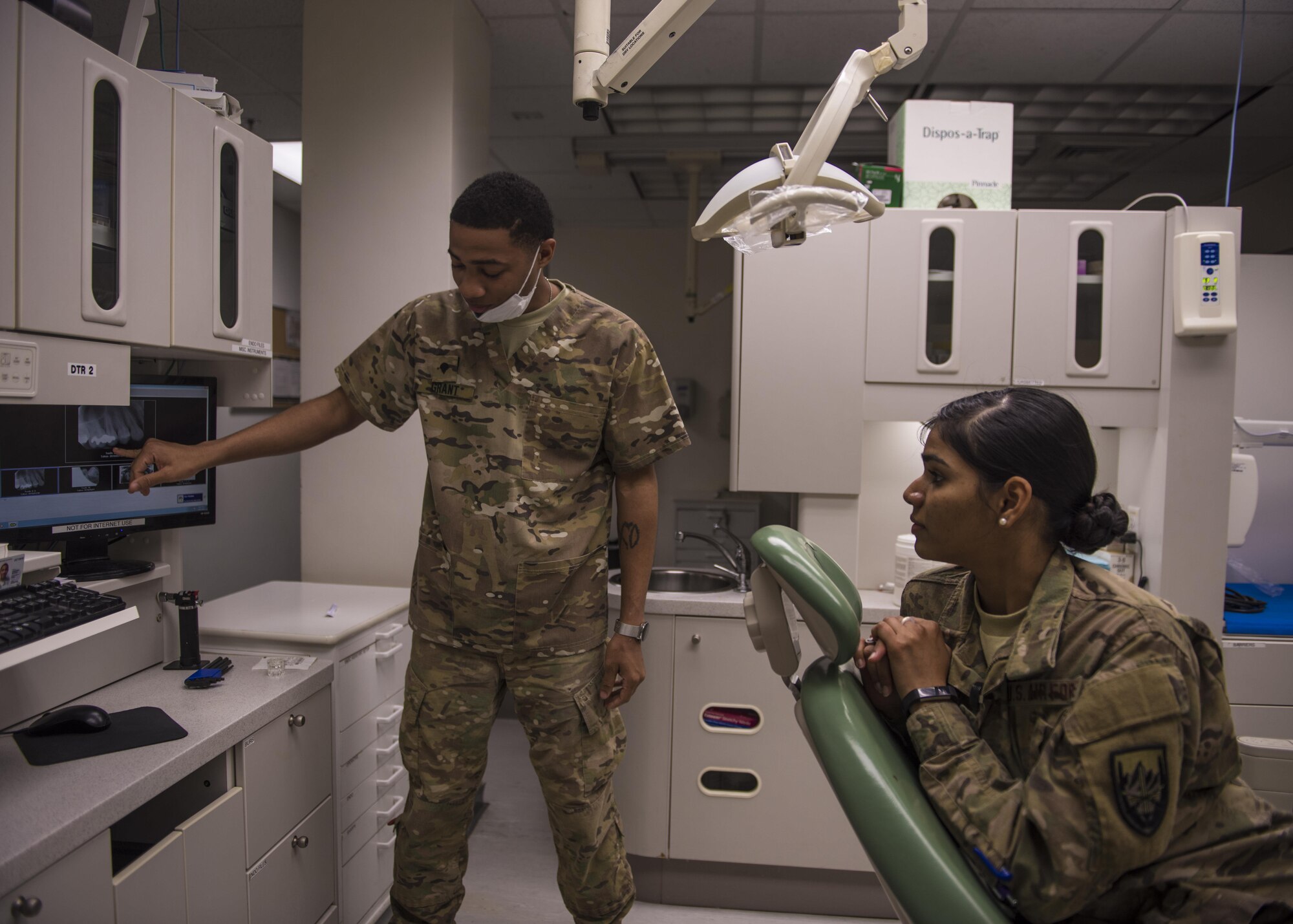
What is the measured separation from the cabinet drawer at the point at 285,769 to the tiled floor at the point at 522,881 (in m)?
0.63

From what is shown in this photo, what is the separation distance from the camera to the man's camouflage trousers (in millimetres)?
1582

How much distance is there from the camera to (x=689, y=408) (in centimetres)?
489

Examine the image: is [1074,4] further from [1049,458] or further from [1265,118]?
[1049,458]

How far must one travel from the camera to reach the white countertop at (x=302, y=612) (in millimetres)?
1814

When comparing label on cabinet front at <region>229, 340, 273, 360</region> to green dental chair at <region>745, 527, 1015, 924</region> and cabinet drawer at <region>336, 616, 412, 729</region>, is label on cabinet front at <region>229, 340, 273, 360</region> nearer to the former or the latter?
cabinet drawer at <region>336, 616, 412, 729</region>

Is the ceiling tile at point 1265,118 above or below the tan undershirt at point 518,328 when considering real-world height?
above

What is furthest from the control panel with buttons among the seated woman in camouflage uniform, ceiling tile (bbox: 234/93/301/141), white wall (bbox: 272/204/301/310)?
white wall (bbox: 272/204/301/310)

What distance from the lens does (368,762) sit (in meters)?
1.96

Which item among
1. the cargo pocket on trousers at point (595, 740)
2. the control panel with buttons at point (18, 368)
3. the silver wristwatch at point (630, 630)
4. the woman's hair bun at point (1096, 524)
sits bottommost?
the cargo pocket on trousers at point (595, 740)

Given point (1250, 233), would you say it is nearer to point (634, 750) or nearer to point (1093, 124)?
point (1093, 124)

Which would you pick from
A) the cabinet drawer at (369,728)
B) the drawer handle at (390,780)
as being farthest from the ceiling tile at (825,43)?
the drawer handle at (390,780)

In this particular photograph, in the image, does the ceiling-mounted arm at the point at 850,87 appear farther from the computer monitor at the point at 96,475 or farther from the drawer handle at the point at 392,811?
the drawer handle at the point at 392,811

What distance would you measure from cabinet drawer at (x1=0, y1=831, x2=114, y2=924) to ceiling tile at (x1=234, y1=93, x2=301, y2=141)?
2942mm

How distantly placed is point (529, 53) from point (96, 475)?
6.79 feet
